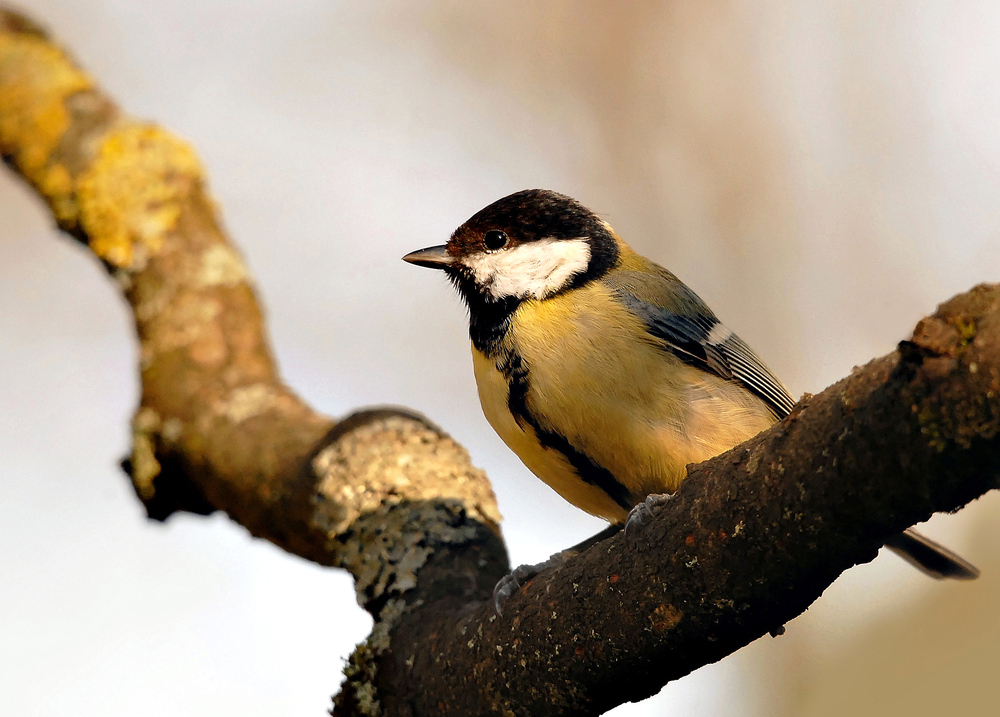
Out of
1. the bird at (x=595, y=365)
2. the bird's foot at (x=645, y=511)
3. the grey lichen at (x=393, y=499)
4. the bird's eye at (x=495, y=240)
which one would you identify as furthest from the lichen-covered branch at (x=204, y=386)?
the bird's foot at (x=645, y=511)

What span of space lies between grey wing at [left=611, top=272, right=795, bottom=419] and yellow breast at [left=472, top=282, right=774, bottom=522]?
7cm

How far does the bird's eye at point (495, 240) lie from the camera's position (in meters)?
3.52

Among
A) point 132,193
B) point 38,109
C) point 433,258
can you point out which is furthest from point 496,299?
point 38,109

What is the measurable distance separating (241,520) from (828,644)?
4.26m

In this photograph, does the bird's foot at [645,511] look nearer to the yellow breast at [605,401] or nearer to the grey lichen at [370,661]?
the yellow breast at [605,401]

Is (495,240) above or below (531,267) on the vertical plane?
above

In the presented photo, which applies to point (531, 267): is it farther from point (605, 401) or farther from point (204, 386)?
point (204, 386)

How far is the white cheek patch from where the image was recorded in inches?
127

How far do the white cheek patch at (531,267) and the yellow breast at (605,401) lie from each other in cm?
13

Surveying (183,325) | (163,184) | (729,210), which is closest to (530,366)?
(183,325)

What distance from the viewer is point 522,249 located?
3.46m

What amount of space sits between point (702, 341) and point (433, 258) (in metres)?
1.12

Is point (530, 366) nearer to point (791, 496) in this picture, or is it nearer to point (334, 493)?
point (334, 493)

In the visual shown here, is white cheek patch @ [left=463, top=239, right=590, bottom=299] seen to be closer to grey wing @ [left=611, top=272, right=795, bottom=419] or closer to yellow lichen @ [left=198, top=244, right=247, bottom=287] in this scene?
grey wing @ [left=611, top=272, right=795, bottom=419]
